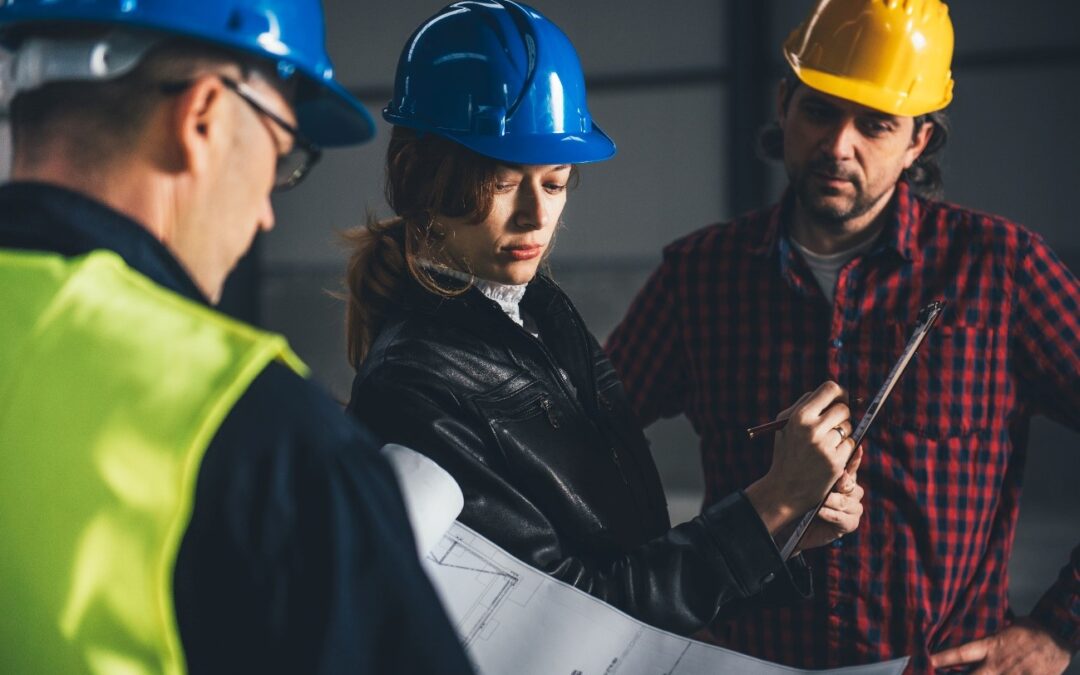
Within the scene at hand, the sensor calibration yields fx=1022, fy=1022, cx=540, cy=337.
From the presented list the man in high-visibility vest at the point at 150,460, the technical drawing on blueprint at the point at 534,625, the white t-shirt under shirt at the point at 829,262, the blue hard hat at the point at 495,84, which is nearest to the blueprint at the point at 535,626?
the technical drawing on blueprint at the point at 534,625

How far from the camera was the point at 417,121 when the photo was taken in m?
1.29

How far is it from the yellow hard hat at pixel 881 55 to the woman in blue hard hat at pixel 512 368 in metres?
0.59

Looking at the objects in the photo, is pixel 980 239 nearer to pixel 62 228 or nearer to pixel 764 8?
pixel 62 228

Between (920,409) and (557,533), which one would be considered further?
(920,409)

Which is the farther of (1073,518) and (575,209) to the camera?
(575,209)

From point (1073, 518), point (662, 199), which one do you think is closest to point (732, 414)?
point (662, 199)

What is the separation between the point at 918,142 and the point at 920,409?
0.51 metres

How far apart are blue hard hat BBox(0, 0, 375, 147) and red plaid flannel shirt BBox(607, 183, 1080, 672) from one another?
1048mm

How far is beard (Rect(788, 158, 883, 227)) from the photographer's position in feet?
5.61

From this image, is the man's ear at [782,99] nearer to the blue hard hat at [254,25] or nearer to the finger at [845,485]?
the finger at [845,485]

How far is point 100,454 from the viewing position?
0.58 meters

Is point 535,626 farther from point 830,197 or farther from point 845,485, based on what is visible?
point 830,197

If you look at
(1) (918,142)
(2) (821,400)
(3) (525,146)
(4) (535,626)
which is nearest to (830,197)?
(1) (918,142)

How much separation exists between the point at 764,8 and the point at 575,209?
4.17ft
